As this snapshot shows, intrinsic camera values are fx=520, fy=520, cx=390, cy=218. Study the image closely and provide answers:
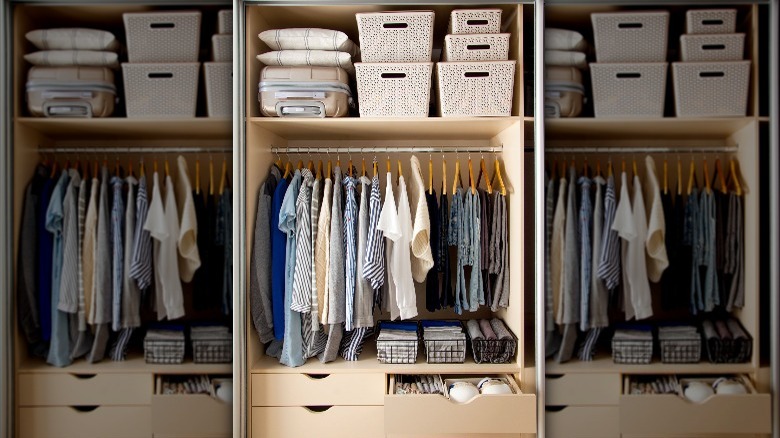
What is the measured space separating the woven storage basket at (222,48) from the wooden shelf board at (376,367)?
115cm

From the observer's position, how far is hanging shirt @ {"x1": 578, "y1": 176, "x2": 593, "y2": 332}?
184 centimetres

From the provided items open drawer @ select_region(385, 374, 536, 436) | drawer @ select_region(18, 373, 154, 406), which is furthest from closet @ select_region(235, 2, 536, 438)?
drawer @ select_region(18, 373, 154, 406)

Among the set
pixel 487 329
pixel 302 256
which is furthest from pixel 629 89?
pixel 302 256

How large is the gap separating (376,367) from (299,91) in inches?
43.4

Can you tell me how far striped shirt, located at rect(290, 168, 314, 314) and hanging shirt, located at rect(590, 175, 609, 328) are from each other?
1.04 meters

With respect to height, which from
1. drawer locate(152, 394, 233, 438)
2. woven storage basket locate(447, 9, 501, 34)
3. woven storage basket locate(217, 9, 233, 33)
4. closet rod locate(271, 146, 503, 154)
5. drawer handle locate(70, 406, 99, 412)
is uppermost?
woven storage basket locate(447, 9, 501, 34)

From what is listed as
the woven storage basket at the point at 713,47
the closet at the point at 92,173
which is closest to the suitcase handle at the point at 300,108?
the closet at the point at 92,173

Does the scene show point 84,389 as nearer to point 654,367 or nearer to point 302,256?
point 302,256

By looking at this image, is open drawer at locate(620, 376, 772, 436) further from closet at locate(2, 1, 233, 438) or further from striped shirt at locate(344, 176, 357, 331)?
closet at locate(2, 1, 233, 438)

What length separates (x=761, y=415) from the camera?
5.83ft

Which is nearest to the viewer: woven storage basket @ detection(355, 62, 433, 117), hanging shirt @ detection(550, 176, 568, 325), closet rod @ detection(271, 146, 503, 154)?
hanging shirt @ detection(550, 176, 568, 325)

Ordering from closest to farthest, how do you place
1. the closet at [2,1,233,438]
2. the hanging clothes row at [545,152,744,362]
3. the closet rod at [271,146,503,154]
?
the closet at [2,1,233,438]
the hanging clothes row at [545,152,744,362]
the closet rod at [271,146,503,154]

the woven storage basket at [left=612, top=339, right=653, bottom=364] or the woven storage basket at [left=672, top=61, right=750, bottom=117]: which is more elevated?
the woven storage basket at [left=672, top=61, right=750, bottom=117]

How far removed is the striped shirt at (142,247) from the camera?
1.73 meters
